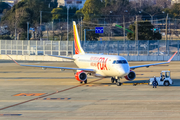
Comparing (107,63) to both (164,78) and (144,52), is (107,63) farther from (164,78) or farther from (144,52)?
(144,52)

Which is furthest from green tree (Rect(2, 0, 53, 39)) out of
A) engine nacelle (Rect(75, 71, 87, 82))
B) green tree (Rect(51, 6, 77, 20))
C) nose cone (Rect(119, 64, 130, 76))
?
nose cone (Rect(119, 64, 130, 76))

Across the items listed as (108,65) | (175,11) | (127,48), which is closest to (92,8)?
(175,11)

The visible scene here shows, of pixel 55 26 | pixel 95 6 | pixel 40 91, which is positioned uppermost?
pixel 95 6

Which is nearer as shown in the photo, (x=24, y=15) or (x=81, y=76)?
(x=81, y=76)

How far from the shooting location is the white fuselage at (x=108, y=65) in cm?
3716

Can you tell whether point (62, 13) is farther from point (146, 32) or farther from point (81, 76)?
point (81, 76)

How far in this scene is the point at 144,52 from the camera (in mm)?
83688

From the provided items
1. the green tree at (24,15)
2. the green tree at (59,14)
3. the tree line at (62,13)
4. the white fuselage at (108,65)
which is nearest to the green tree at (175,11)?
the tree line at (62,13)

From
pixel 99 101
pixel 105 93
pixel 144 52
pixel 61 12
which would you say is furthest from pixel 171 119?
pixel 61 12

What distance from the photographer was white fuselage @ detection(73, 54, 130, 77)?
3716cm

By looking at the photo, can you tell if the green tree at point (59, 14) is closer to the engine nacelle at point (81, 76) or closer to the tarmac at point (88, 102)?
the engine nacelle at point (81, 76)

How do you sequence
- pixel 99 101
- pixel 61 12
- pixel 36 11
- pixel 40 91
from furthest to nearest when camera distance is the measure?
pixel 61 12
pixel 36 11
pixel 40 91
pixel 99 101

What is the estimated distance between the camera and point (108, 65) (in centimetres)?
3847

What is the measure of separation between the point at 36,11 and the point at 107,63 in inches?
5484
